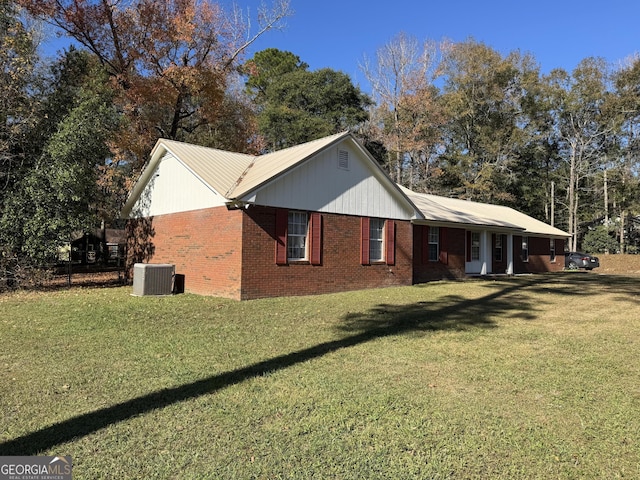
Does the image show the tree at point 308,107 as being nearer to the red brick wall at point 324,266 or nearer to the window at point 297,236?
the red brick wall at point 324,266

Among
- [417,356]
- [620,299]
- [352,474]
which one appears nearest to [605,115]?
[620,299]

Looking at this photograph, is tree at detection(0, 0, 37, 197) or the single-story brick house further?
tree at detection(0, 0, 37, 197)

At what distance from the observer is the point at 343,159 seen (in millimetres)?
14852

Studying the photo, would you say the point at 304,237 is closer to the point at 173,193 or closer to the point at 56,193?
the point at 173,193

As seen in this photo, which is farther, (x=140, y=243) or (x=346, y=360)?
(x=140, y=243)

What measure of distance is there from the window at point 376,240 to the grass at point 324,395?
6604mm

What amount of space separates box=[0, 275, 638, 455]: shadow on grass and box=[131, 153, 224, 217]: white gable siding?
5969 mm

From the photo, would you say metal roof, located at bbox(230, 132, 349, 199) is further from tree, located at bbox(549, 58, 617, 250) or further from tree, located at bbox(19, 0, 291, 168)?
tree, located at bbox(549, 58, 617, 250)

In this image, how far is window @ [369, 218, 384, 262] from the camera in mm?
15953

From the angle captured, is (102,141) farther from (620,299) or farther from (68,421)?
(620,299)

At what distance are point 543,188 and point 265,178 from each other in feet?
128

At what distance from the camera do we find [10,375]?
18.2 feet

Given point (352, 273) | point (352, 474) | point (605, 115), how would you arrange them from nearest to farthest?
1. point (352, 474)
2. point (352, 273)
3. point (605, 115)

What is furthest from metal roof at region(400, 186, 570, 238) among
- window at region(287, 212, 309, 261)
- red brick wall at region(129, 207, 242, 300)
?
red brick wall at region(129, 207, 242, 300)
